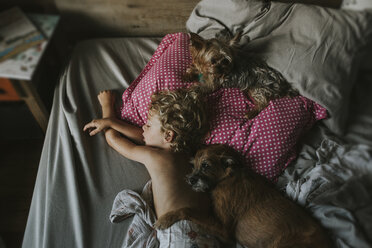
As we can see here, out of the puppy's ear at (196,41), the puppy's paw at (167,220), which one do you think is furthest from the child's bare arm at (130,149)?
the puppy's ear at (196,41)

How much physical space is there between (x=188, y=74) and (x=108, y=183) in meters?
0.71

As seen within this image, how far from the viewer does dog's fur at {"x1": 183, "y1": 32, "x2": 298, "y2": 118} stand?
52.5 inches

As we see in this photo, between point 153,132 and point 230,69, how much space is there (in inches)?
21.4

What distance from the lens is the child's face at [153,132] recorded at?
1.26 meters

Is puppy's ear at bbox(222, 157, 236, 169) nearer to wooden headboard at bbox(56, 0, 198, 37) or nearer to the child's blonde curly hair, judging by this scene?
the child's blonde curly hair

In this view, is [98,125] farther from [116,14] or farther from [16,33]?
[116,14]

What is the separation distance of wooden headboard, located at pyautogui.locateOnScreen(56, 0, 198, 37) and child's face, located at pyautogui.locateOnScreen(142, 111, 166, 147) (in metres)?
0.88

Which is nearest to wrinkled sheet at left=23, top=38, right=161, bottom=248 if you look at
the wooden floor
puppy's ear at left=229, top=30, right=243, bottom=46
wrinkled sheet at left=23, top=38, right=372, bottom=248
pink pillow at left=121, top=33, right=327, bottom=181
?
wrinkled sheet at left=23, top=38, right=372, bottom=248

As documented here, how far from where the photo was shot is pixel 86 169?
4.03ft

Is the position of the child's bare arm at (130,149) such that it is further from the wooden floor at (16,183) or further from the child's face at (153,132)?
the wooden floor at (16,183)

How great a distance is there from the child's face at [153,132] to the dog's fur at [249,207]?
222 mm

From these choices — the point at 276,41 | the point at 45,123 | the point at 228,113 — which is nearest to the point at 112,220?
the point at 228,113

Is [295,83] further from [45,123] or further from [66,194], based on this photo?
[45,123]

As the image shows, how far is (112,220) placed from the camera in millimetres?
1098
